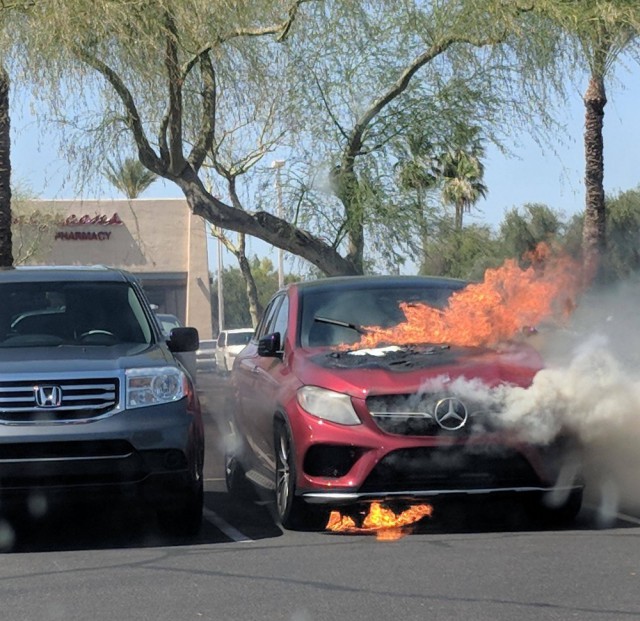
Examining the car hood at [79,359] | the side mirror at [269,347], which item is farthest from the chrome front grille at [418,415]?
the side mirror at [269,347]

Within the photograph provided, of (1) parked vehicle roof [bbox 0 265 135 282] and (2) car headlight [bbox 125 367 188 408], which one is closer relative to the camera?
(2) car headlight [bbox 125 367 188 408]

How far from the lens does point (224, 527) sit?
28.6 ft

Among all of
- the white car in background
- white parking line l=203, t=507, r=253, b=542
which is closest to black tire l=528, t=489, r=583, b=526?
white parking line l=203, t=507, r=253, b=542

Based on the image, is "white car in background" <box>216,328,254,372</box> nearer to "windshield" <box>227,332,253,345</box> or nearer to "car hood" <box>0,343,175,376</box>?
"windshield" <box>227,332,253,345</box>

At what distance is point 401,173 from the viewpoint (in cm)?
2156

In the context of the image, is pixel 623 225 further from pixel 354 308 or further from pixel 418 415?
pixel 418 415

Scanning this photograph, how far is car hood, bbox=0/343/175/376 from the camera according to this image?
7773 millimetres

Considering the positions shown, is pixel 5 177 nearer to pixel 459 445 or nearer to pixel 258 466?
pixel 258 466

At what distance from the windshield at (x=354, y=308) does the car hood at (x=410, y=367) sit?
0.49 meters

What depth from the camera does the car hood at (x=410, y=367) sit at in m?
7.89

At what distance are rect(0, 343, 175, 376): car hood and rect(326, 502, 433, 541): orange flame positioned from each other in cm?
154

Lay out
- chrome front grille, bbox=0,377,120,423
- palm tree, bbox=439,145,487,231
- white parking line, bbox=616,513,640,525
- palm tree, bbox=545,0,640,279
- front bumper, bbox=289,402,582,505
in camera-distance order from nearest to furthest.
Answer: chrome front grille, bbox=0,377,120,423, front bumper, bbox=289,402,582,505, white parking line, bbox=616,513,640,525, palm tree, bbox=545,0,640,279, palm tree, bbox=439,145,487,231

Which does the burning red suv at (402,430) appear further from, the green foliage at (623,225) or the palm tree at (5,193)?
the green foliage at (623,225)

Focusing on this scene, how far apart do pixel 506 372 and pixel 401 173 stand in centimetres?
1379
